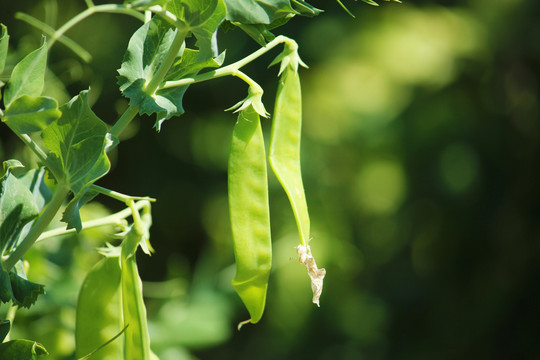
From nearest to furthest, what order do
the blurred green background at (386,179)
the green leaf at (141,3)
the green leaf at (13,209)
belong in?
1. the green leaf at (141,3)
2. the green leaf at (13,209)
3. the blurred green background at (386,179)

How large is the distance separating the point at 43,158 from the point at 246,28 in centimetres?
15

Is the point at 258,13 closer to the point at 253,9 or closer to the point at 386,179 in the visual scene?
the point at 253,9

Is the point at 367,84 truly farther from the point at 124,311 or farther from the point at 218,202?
the point at 124,311

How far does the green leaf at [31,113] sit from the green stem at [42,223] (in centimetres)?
5

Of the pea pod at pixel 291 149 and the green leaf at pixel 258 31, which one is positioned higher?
the green leaf at pixel 258 31

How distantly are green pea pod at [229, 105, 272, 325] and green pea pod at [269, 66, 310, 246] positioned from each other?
0.05ft

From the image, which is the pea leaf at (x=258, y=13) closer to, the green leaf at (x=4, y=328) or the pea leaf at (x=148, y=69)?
the pea leaf at (x=148, y=69)

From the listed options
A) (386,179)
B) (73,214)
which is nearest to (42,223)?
(73,214)

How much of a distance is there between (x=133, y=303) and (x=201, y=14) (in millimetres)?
198

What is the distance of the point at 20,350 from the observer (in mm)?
385

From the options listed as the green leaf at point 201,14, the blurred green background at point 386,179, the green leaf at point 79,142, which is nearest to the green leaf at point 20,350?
the green leaf at point 79,142

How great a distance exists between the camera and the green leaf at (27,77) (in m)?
0.36

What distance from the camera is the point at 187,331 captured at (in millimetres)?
819

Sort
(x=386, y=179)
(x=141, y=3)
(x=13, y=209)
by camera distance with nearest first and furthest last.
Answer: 1. (x=141, y=3)
2. (x=13, y=209)
3. (x=386, y=179)
